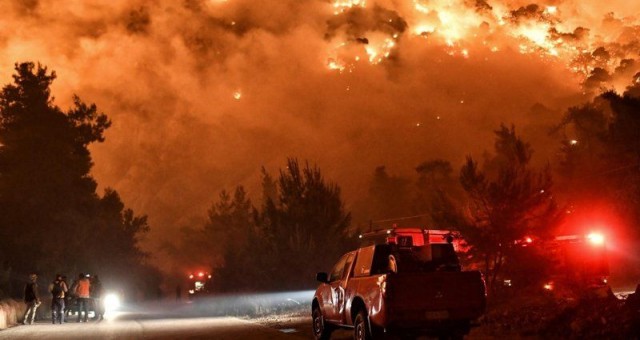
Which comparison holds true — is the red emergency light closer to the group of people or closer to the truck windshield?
the truck windshield

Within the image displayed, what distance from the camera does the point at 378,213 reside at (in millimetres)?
84312

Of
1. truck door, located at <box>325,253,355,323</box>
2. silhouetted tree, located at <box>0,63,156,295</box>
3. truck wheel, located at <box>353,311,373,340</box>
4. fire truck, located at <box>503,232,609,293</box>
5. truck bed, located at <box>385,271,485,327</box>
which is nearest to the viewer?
truck bed, located at <box>385,271,485,327</box>

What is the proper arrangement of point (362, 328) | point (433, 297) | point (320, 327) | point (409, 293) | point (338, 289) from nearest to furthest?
point (409, 293)
point (433, 297)
point (362, 328)
point (338, 289)
point (320, 327)

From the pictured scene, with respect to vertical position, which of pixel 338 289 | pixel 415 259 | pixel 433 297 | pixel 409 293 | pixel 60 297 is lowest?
pixel 433 297

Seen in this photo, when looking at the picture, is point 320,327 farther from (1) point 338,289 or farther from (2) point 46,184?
(2) point 46,184

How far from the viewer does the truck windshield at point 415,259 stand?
1291 cm

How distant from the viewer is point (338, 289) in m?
14.2

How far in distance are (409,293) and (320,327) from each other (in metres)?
4.34

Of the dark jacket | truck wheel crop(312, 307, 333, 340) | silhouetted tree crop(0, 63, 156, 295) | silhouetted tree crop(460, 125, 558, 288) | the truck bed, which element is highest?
silhouetted tree crop(0, 63, 156, 295)

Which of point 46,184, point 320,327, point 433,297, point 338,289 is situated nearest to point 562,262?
point 320,327

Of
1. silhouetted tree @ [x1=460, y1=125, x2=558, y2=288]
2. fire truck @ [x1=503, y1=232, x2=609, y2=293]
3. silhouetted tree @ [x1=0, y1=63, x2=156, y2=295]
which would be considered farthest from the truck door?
silhouetted tree @ [x1=0, y1=63, x2=156, y2=295]

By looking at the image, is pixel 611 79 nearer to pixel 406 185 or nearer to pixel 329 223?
pixel 406 185

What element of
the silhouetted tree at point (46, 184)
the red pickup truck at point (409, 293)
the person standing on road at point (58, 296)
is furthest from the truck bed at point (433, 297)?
the silhouetted tree at point (46, 184)

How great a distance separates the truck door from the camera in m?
14.0
